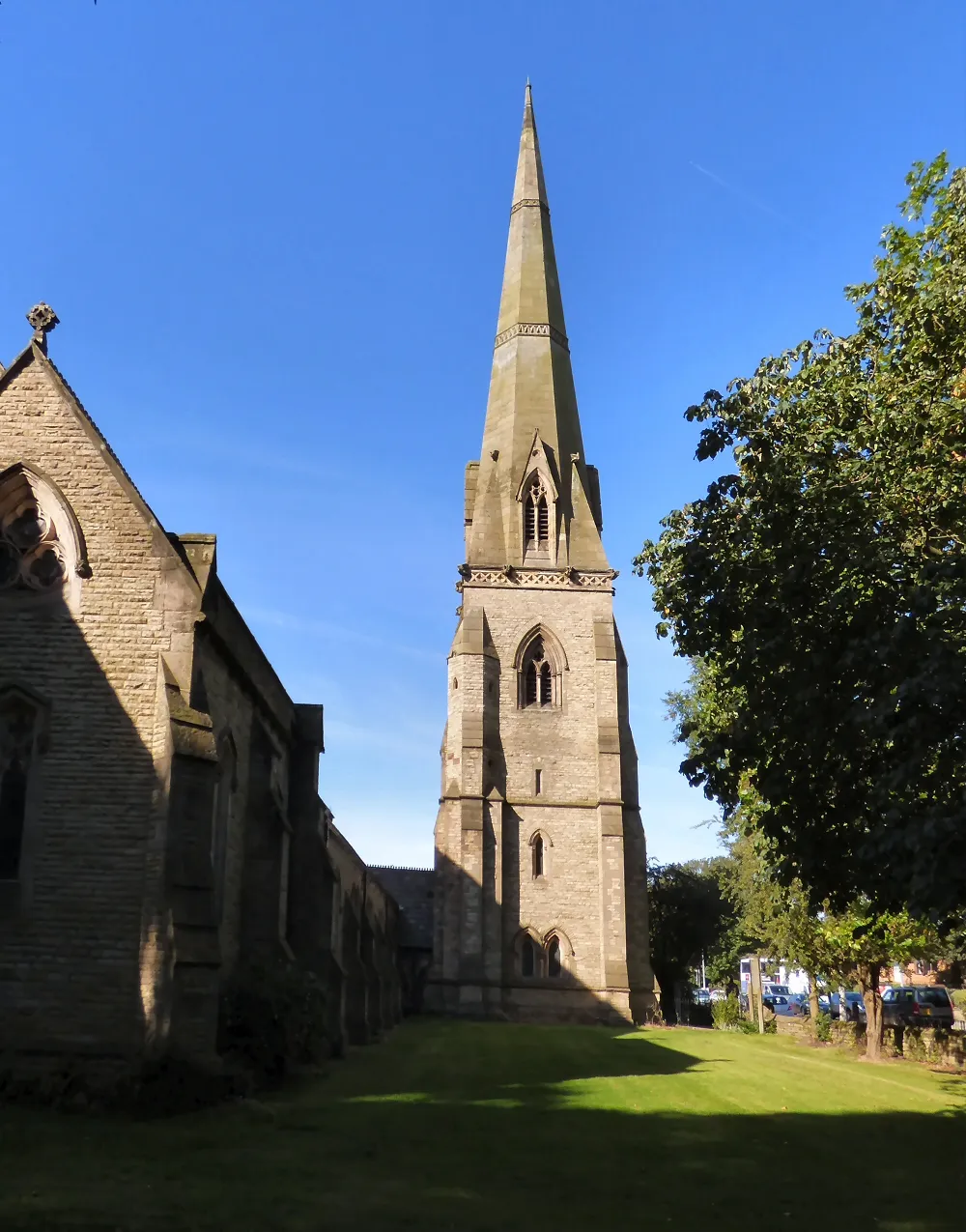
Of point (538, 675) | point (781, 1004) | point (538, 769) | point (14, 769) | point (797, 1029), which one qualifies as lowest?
point (781, 1004)

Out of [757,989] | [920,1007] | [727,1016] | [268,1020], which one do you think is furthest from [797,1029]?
[268,1020]

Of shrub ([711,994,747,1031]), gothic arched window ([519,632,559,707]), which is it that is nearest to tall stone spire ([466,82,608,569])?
gothic arched window ([519,632,559,707])

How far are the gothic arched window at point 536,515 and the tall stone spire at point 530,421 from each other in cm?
27

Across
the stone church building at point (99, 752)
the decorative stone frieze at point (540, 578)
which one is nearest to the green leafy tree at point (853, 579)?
the stone church building at point (99, 752)

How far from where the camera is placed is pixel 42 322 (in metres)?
16.0

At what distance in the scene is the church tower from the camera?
3859 cm

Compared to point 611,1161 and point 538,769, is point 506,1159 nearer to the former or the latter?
point 611,1161

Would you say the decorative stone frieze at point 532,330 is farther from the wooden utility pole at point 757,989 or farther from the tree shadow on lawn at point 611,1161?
the tree shadow on lawn at point 611,1161

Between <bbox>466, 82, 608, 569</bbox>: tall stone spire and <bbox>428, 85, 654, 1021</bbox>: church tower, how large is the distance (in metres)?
0.10

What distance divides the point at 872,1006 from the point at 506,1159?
1768cm

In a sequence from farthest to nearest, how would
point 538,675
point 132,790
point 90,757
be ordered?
point 538,675 < point 90,757 < point 132,790

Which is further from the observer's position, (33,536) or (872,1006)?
(872,1006)

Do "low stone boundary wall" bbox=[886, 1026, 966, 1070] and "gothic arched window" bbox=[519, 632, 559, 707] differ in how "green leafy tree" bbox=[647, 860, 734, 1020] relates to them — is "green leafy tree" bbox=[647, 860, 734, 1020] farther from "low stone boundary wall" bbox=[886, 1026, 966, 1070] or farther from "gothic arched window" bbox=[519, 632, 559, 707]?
"low stone boundary wall" bbox=[886, 1026, 966, 1070]

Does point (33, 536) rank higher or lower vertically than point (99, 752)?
higher
